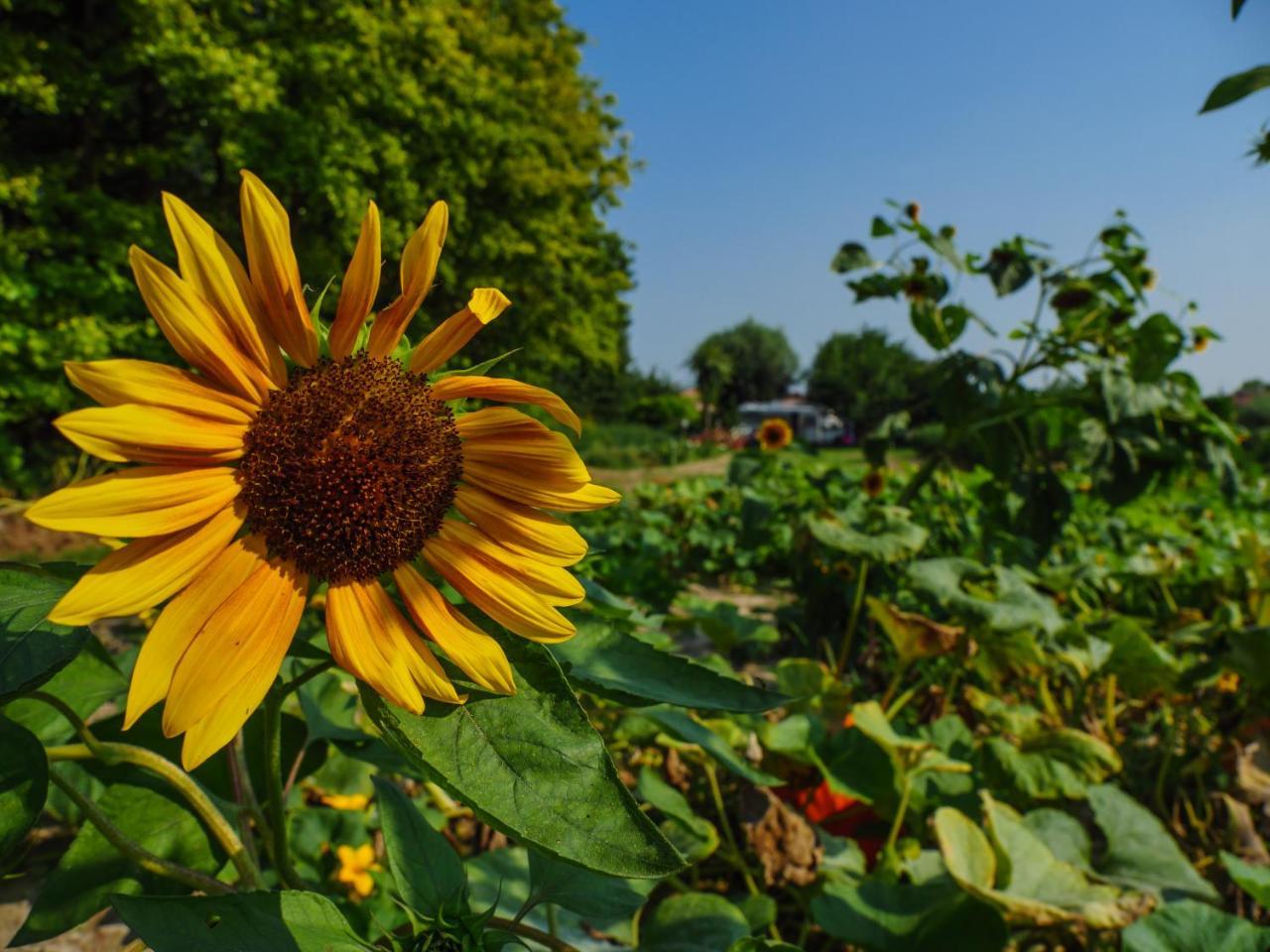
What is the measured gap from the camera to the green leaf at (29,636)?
449 mm

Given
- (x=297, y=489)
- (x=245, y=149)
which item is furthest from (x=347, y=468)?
(x=245, y=149)

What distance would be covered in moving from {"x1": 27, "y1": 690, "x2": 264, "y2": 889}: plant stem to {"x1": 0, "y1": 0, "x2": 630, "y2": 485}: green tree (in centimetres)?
499

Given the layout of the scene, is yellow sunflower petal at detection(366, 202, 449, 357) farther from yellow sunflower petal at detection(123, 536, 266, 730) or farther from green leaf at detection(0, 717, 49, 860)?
green leaf at detection(0, 717, 49, 860)

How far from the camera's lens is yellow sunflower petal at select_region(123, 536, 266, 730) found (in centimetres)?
46

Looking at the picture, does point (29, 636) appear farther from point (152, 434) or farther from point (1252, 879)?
point (1252, 879)

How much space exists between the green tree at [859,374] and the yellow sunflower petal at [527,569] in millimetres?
31448

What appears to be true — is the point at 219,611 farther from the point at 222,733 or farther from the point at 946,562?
the point at 946,562

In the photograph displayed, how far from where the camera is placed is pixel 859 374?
128 ft

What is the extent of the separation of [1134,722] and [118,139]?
1219 centimetres

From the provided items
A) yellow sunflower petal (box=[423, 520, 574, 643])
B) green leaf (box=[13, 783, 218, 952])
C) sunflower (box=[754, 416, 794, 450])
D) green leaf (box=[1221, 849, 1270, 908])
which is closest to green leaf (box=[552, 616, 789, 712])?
yellow sunflower petal (box=[423, 520, 574, 643])

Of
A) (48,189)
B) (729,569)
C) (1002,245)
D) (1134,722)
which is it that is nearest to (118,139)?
(48,189)

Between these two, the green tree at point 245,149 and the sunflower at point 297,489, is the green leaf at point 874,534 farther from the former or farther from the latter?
the green tree at point 245,149

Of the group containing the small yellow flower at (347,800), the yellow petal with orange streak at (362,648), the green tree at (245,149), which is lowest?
the small yellow flower at (347,800)

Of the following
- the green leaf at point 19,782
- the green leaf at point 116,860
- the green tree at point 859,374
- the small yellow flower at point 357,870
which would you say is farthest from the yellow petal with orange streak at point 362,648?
the green tree at point 859,374
